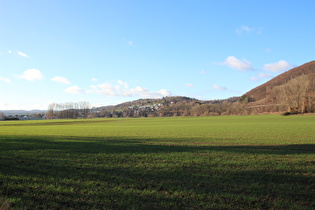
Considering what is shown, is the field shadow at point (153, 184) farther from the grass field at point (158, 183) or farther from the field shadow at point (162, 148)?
the field shadow at point (162, 148)

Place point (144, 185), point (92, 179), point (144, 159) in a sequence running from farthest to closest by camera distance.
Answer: point (144, 159)
point (92, 179)
point (144, 185)

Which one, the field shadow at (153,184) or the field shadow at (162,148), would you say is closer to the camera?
the field shadow at (153,184)

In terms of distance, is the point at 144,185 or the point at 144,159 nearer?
the point at 144,185

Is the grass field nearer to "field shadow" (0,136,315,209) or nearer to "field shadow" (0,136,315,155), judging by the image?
"field shadow" (0,136,315,209)

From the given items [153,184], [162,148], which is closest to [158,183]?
[153,184]

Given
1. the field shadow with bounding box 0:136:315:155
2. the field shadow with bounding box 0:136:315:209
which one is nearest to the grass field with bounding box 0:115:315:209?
the field shadow with bounding box 0:136:315:209

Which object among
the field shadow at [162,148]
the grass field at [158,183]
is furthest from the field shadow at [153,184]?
the field shadow at [162,148]

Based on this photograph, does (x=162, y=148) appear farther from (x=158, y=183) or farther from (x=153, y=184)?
(x=153, y=184)

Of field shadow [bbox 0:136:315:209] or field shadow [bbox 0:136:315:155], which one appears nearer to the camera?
field shadow [bbox 0:136:315:209]

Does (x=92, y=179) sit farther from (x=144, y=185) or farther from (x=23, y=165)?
(x=23, y=165)

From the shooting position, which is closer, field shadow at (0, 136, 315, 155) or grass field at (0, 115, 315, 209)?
grass field at (0, 115, 315, 209)

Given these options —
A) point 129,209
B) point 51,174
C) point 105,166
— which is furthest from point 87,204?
point 105,166

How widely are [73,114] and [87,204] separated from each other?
18383 cm

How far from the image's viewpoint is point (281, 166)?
40.5 feet
